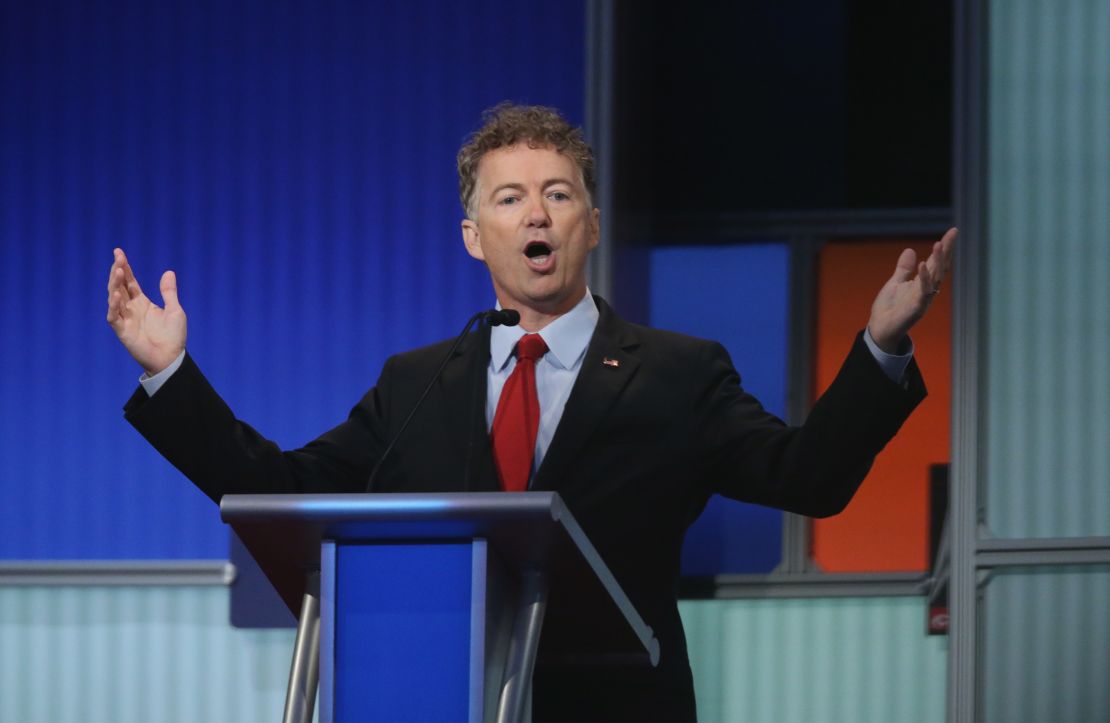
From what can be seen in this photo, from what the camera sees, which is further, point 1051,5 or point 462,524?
point 1051,5

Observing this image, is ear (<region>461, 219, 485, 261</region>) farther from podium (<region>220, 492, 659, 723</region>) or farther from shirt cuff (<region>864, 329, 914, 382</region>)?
podium (<region>220, 492, 659, 723</region>)

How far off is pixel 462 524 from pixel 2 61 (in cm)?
246

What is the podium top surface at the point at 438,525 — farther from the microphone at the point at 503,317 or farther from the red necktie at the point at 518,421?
the red necktie at the point at 518,421

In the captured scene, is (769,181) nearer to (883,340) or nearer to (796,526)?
(796,526)

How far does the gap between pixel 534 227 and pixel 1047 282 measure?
4.32 ft

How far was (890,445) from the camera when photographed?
3607mm

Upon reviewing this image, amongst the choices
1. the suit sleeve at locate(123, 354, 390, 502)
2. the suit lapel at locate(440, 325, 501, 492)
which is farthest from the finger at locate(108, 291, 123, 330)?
the suit lapel at locate(440, 325, 501, 492)

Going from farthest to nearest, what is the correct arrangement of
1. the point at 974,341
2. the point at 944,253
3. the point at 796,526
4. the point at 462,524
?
the point at 796,526 → the point at 974,341 → the point at 944,253 → the point at 462,524

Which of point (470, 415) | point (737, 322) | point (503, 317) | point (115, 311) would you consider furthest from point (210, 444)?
point (737, 322)

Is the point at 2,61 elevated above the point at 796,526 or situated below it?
above

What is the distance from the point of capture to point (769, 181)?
4.12 m

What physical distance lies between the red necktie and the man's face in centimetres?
13

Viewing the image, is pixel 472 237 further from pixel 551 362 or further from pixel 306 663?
pixel 306 663

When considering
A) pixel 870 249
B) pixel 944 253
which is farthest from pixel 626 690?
pixel 870 249
